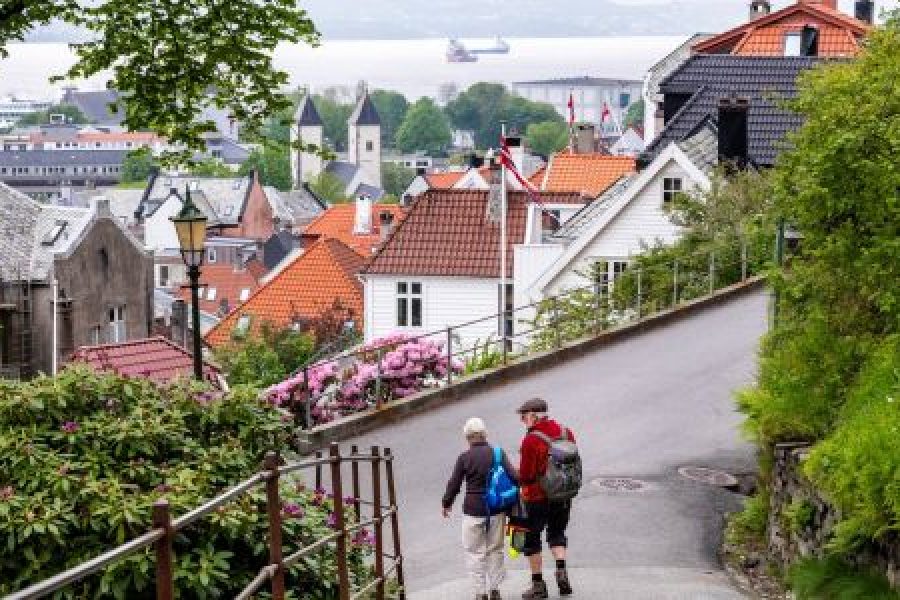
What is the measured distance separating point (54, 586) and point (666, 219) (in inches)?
Answer: 1537

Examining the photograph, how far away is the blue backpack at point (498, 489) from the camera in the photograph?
12.3m

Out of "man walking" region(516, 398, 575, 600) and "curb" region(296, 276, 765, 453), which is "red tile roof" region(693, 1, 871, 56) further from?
"man walking" region(516, 398, 575, 600)

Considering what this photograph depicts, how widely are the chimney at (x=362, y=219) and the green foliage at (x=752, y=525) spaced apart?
97.3 meters

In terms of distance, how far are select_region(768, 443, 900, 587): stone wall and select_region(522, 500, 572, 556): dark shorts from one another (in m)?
1.71

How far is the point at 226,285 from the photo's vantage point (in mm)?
132125

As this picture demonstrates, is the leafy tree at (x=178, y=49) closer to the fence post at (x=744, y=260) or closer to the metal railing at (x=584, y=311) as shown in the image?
the metal railing at (x=584, y=311)

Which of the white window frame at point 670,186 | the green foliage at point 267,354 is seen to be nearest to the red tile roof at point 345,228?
the green foliage at point 267,354

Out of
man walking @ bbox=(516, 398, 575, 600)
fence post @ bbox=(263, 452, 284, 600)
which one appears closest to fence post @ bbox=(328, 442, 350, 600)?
fence post @ bbox=(263, 452, 284, 600)

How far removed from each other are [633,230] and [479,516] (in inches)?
1243

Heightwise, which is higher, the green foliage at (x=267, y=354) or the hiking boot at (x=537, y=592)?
the hiking boot at (x=537, y=592)

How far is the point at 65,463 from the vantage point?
322 inches

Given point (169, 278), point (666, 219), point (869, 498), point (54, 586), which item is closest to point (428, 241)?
point (666, 219)

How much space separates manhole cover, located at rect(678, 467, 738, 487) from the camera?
1712 centimetres

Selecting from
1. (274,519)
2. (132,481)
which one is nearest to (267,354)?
(132,481)
